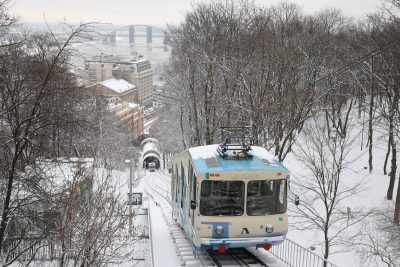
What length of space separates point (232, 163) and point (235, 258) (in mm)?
2933

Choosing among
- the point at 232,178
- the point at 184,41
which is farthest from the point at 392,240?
the point at 184,41

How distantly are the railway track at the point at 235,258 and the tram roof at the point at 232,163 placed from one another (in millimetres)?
2688

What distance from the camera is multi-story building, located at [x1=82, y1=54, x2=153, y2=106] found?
16235 cm

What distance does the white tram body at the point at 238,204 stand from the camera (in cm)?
1241

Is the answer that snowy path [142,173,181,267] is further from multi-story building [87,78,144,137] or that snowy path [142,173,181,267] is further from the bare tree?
multi-story building [87,78,144,137]

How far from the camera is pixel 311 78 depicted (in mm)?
28906

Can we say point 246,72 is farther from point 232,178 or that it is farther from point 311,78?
point 232,178

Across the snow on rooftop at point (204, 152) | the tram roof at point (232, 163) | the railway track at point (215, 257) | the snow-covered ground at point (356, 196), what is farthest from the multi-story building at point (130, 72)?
the tram roof at point (232, 163)

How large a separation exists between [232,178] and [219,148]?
5.44ft

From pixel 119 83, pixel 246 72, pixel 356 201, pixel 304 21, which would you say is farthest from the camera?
pixel 119 83

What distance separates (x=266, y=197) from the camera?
12750 mm

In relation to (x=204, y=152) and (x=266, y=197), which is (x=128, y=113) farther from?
(x=266, y=197)

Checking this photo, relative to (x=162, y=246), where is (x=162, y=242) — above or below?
below

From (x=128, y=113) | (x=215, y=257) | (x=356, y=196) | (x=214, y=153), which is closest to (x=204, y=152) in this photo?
(x=214, y=153)
